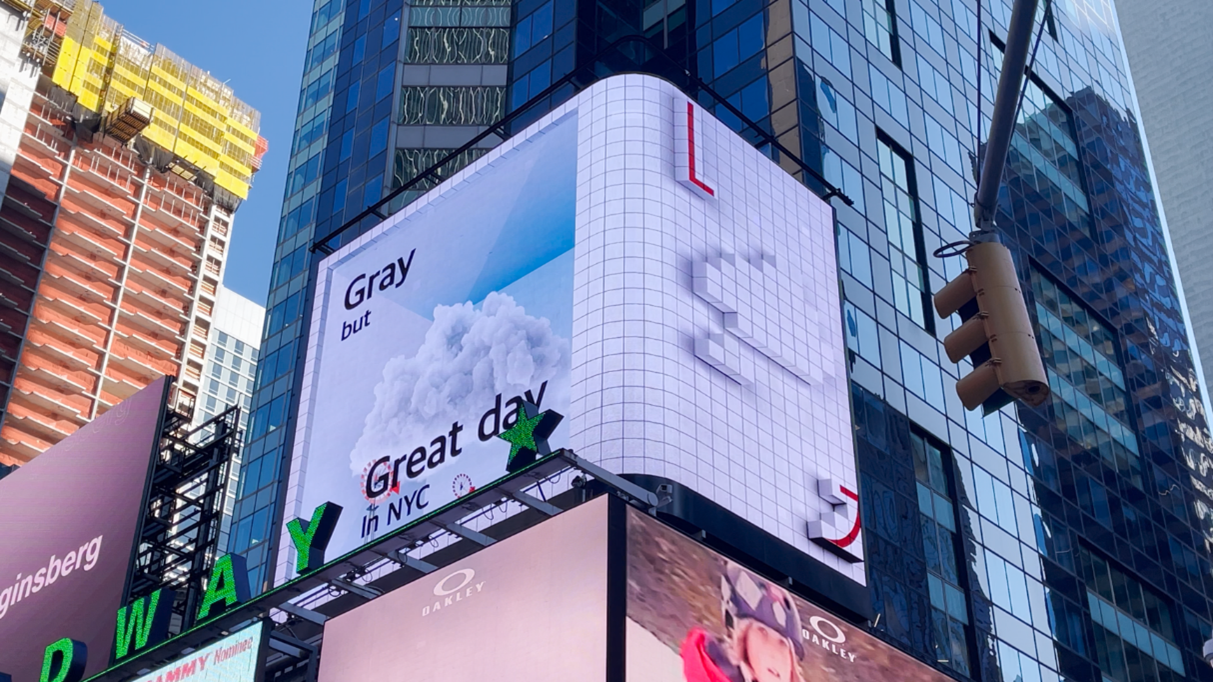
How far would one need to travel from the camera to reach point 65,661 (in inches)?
1602

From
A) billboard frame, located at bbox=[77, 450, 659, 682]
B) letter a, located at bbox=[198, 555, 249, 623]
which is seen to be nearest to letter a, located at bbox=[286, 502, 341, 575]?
billboard frame, located at bbox=[77, 450, 659, 682]

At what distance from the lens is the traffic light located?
37.3ft

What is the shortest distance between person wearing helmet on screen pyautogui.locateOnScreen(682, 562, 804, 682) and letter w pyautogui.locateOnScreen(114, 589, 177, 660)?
15.8 metres

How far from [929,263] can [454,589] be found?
118 feet

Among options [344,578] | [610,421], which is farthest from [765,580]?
[344,578]

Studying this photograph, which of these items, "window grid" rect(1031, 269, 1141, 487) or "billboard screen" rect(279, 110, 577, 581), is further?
"window grid" rect(1031, 269, 1141, 487)

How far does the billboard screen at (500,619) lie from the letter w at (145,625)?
7532mm

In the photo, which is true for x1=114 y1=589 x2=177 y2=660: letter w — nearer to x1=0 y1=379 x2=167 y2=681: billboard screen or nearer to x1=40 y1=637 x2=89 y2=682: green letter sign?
x1=40 y1=637 x2=89 y2=682: green letter sign

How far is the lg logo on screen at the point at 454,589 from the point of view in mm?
30842

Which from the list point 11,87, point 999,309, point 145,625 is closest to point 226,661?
point 145,625

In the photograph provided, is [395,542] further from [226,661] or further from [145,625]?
[145,625]

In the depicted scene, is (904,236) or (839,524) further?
(904,236)

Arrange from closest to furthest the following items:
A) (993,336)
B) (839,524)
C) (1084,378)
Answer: (993,336) < (839,524) < (1084,378)

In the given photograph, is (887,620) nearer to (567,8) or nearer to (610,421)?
(610,421)
